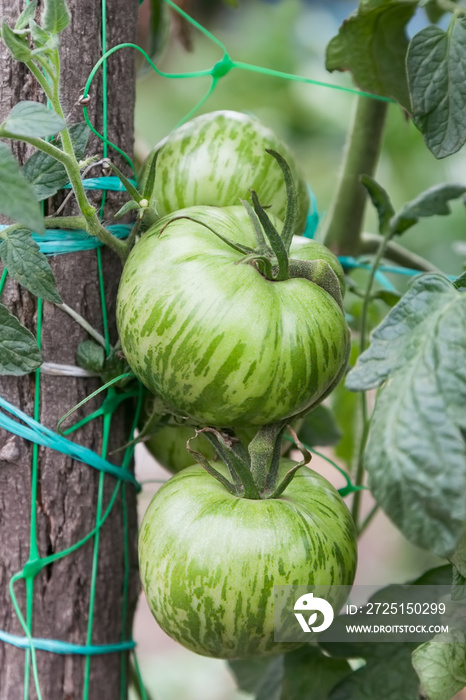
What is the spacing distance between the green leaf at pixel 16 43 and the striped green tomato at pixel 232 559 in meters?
0.32

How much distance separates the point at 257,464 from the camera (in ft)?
1.88

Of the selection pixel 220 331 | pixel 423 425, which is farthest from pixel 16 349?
pixel 423 425

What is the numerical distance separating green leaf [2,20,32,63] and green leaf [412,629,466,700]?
510 mm

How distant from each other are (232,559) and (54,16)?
0.38 m

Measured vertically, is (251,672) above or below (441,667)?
below

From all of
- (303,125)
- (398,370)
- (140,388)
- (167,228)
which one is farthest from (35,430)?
(303,125)

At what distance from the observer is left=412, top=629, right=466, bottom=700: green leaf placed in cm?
56

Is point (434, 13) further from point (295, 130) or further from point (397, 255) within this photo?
point (295, 130)

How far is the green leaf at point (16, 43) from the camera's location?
48 cm

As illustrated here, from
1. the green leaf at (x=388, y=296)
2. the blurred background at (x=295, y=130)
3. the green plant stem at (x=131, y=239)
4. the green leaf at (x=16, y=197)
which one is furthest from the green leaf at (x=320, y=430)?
the blurred background at (x=295, y=130)

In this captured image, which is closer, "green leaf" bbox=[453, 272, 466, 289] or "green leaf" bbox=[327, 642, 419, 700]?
"green leaf" bbox=[453, 272, 466, 289]

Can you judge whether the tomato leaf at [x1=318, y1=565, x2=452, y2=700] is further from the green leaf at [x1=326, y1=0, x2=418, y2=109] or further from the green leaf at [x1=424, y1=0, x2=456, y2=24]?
the green leaf at [x1=424, y1=0, x2=456, y2=24]

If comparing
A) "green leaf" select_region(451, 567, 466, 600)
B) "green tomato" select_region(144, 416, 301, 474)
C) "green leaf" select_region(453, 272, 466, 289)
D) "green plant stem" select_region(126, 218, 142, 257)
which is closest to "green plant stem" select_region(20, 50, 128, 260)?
"green plant stem" select_region(126, 218, 142, 257)

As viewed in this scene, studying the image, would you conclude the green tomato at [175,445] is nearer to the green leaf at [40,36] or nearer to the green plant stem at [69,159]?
the green plant stem at [69,159]
